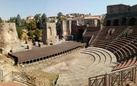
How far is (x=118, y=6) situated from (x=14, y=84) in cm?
3307

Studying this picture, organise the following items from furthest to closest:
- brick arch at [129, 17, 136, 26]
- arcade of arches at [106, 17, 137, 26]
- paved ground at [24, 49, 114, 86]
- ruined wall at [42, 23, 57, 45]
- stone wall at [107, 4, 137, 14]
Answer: stone wall at [107, 4, 137, 14]
arcade of arches at [106, 17, 137, 26]
brick arch at [129, 17, 136, 26]
ruined wall at [42, 23, 57, 45]
paved ground at [24, 49, 114, 86]

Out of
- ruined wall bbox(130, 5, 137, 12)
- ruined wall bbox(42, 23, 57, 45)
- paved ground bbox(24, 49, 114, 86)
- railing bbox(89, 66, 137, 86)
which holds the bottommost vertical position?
paved ground bbox(24, 49, 114, 86)

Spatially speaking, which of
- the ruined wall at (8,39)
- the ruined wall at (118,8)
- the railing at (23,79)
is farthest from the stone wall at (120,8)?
the railing at (23,79)

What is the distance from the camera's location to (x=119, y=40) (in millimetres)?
27031

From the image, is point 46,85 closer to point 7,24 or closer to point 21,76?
point 21,76

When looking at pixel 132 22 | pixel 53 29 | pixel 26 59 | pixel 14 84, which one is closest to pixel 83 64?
pixel 26 59

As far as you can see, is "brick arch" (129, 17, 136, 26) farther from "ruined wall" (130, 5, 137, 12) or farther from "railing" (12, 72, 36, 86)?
"railing" (12, 72, 36, 86)

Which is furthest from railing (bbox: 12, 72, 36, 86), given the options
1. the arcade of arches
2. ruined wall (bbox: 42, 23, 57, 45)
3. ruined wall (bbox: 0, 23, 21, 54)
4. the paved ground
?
the arcade of arches

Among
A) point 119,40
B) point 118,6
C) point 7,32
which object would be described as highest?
point 118,6

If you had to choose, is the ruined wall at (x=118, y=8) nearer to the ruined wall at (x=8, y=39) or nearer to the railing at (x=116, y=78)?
the ruined wall at (x=8, y=39)

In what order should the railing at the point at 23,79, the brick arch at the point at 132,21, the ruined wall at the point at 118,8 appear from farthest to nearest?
the ruined wall at the point at 118,8 < the brick arch at the point at 132,21 < the railing at the point at 23,79

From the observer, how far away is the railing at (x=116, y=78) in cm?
806

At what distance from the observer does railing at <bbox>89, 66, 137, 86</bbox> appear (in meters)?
8.06

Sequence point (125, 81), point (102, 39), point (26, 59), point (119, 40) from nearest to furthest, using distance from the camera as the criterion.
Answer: point (125, 81) < point (26, 59) < point (119, 40) < point (102, 39)
